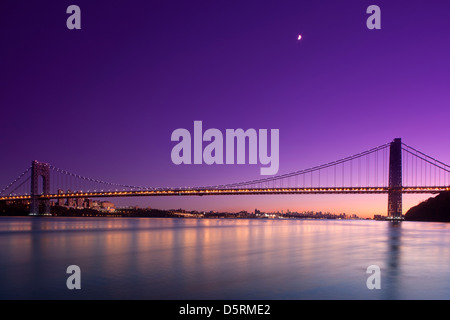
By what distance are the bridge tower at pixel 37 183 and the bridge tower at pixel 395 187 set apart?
59.6 meters

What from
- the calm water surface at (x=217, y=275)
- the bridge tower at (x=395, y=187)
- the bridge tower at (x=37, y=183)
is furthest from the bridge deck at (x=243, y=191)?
the calm water surface at (x=217, y=275)

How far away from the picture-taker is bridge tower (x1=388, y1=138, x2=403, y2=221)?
174 feet

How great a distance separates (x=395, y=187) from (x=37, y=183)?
6399 centimetres

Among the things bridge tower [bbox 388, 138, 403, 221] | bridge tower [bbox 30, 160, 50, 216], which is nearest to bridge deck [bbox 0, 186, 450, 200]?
bridge tower [bbox 388, 138, 403, 221]

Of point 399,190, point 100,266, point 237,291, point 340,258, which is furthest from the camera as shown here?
point 399,190

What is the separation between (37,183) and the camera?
77.4 metres

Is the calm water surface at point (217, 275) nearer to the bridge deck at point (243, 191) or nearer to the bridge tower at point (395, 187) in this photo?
the bridge deck at point (243, 191)

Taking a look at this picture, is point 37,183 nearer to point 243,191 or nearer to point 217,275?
point 243,191

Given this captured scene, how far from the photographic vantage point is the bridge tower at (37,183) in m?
73.2
